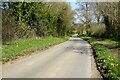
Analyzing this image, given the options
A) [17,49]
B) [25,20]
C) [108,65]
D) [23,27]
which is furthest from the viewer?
[25,20]

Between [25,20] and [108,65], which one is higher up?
[25,20]

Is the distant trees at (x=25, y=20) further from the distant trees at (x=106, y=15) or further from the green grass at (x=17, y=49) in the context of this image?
the distant trees at (x=106, y=15)

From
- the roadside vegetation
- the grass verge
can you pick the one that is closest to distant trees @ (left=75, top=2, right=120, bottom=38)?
the roadside vegetation

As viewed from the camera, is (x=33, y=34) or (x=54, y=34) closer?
(x=33, y=34)

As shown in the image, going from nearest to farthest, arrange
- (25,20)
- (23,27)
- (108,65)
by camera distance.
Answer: (108,65) → (23,27) → (25,20)

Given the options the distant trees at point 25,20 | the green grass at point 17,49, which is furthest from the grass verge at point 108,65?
the distant trees at point 25,20

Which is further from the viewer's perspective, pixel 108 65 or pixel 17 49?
pixel 17 49

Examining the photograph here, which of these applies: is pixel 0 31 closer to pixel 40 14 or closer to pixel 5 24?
pixel 5 24

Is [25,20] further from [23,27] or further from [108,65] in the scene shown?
[108,65]

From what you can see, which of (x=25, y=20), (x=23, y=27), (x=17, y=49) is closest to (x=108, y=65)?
(x=17, y=49)

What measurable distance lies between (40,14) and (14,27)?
48.1ft

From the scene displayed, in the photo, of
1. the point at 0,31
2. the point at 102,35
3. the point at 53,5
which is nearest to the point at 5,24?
the point at 0,31

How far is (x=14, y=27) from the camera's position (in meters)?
28.8

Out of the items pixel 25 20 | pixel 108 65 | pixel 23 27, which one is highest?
pixel 25 20
